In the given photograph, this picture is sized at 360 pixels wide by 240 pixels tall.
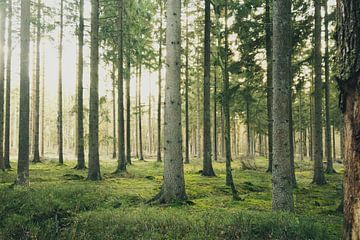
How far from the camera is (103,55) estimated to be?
20.0 metres

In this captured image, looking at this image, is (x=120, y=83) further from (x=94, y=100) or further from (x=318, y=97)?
(x=318, y=97)

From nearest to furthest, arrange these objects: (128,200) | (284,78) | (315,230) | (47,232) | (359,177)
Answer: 1. (359,177)
2. (315,230)
3. (47,232)
4. (284,78)
5. (128,200)

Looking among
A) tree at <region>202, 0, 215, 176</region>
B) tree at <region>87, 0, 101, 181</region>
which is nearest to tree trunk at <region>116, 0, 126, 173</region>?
tree at <region>87, 0, 101, 181</region>

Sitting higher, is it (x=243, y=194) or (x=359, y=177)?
(x=359, y=177)

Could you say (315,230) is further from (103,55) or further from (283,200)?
(103,55)

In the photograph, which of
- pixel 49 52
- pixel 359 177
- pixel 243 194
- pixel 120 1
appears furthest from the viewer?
pixel 49 52

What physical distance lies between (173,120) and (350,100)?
23.7 ft

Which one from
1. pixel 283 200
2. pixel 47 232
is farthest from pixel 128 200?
pixel 283 200

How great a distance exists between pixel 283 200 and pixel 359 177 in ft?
18.1

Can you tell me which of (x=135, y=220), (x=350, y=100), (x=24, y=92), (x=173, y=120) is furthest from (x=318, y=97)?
(x=350, y=100)

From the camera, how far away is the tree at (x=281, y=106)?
7398mm

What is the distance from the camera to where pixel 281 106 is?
739cm

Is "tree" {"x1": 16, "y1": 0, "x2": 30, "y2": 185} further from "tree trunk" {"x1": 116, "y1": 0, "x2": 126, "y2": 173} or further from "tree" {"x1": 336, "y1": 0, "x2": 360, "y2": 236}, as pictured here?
"tree" {"x1": 336, "y1": 0, "x2": 360, "y2": 236}

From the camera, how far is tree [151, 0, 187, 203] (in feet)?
30.7
